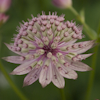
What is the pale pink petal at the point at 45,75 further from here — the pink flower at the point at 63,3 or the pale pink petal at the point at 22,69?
the pink flower at the point at 63,3

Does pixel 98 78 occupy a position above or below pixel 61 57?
below

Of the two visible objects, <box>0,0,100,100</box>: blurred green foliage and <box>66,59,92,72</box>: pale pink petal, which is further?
<box>0,0,100,100</box>: blurred green foliage

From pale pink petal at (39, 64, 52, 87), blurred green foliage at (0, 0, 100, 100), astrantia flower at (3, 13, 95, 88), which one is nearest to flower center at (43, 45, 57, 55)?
astrantia flower at (3, 13, 95, 88)

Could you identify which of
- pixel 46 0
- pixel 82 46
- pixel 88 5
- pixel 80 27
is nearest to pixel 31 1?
pixel 46 0

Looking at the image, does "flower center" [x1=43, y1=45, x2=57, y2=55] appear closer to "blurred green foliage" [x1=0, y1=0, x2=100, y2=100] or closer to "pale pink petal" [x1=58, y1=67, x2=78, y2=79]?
"pale pink petal" [x1=58, y1=67, x2=78, y2=79]

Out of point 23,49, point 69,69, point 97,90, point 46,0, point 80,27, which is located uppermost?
point 46,0

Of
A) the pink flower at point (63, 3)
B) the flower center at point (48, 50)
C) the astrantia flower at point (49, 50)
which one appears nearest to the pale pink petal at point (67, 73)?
the astrantia flower at point (49, 50)

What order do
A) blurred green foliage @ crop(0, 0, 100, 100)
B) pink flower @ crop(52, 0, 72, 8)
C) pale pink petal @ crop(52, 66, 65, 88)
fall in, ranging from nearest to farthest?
pale pink petal @ crop(52, 66, 65, 88)
pink flower @ crop(52, 0, 72, 8)
blurred green foliage @ crop(0, 0, 100, 100)

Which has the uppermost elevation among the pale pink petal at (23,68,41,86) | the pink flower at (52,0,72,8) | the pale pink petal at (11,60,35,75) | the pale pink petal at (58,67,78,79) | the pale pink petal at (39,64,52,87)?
the pink flower at (52,0,72,8)

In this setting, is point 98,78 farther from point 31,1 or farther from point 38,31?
point 31,1
